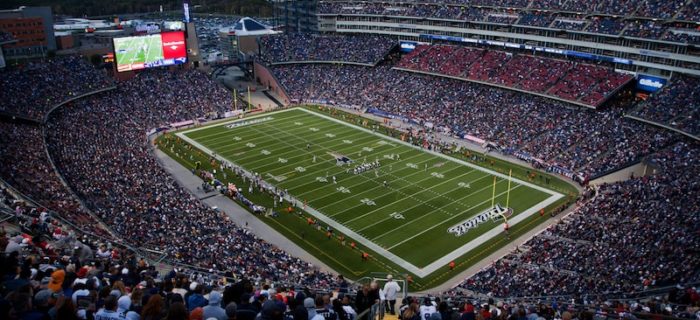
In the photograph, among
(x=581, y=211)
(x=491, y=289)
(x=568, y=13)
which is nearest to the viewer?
(x=491, y=289)

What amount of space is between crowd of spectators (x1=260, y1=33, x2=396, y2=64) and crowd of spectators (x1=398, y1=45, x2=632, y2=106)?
5.21m

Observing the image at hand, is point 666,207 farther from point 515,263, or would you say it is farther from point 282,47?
point 282,47

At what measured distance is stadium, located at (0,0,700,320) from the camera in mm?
14867

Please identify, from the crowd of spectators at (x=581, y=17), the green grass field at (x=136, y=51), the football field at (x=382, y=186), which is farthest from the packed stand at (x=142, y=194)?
the crowd of spectators at (x=581, y=17)

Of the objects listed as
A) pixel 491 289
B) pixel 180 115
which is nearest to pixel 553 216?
pixel 491 289

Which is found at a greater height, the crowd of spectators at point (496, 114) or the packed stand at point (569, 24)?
the packed stand at point (569, 24)

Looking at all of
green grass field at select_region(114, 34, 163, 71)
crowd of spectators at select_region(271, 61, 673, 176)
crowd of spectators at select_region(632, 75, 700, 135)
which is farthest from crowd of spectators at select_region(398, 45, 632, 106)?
green grass field at select_region(114, 34, 163, 71)

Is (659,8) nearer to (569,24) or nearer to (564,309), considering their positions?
(569,24)

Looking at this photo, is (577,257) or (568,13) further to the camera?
(568,13)

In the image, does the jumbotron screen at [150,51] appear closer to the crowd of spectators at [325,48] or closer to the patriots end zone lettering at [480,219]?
the crowd of spectators at [325,48]

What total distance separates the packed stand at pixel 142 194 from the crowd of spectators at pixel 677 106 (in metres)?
30.3

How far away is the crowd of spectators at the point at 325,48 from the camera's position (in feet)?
230

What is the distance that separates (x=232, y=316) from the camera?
25.1 feet

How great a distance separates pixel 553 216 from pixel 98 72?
46391 millimetres
